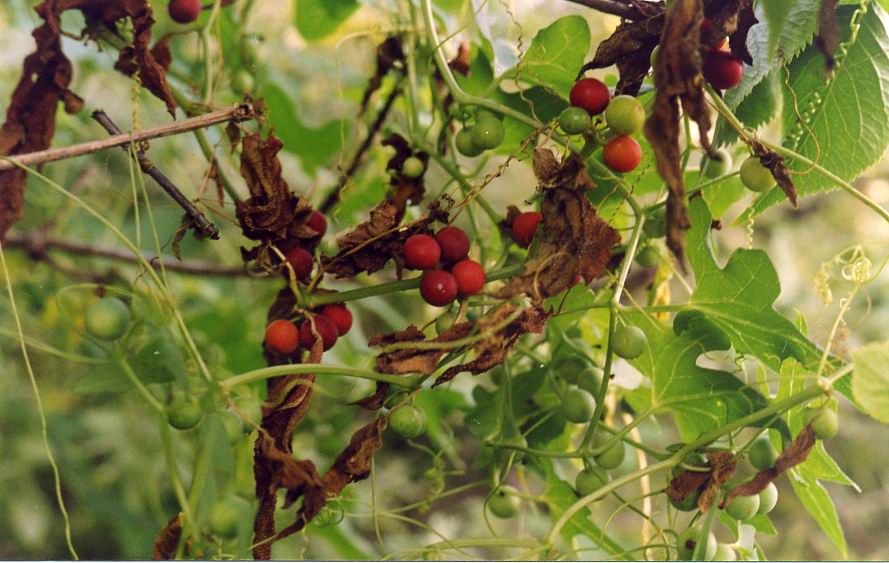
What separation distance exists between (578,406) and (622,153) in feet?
0.81

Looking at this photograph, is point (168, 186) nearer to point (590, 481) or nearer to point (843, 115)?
point (590, 481)

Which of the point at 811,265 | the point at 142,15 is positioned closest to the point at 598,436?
the point at 142,15

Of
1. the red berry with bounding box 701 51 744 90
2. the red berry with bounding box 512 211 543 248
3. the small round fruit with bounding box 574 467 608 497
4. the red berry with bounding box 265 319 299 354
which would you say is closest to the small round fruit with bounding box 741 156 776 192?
the red berry with bounding box 701 51 744 90

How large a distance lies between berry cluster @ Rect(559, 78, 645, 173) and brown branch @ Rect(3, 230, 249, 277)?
65 centimetres

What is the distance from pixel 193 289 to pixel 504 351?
101 cm

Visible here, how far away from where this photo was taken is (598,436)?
33.2 inches

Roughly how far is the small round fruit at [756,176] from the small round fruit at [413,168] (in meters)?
0.32

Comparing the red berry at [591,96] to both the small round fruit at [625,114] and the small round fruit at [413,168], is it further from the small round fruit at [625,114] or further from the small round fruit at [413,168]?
the small round fruit at [413,168]

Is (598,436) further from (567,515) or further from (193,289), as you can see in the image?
(193,289)

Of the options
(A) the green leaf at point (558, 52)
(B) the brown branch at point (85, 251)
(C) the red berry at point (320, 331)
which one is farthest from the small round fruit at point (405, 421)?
(B) the brown branch at point (85, 251)

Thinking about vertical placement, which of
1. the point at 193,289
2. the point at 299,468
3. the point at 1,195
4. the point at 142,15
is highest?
the point at 142,15

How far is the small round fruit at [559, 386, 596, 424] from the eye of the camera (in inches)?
30.5

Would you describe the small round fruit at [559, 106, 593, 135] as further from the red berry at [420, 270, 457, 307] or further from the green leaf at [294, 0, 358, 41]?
the green leaf at [294, 0, 358, 41]

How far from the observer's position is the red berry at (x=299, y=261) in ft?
2.37
